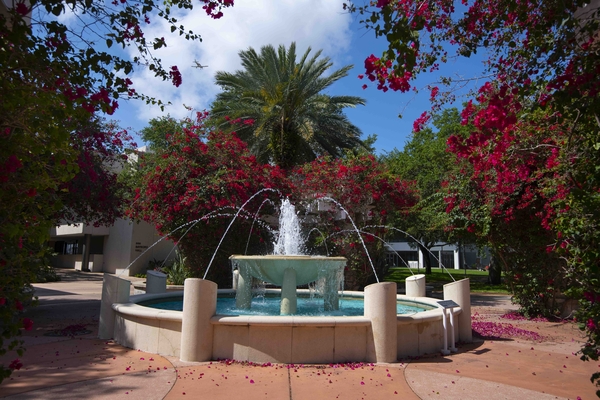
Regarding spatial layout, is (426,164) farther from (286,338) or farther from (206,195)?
(286,338)

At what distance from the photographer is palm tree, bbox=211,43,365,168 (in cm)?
1806

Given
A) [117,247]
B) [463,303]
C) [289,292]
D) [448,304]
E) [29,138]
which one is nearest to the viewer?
[29,138]

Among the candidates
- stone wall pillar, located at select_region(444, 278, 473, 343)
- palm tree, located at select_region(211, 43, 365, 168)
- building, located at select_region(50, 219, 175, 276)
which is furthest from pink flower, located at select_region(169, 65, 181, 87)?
building, located at select_region(50, 219, 175, 276)

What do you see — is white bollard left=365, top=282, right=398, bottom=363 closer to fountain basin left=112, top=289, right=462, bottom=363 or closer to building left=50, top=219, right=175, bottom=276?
fountain basin left=112, top=289, right=462, bottom=363

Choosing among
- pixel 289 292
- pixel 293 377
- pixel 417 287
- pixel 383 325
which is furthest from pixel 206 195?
pixel 293 377

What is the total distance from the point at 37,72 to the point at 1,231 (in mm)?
1181

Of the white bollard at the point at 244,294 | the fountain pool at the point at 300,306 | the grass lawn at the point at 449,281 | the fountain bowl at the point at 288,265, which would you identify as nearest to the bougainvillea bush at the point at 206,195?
the fountain pool at the point at 300,306

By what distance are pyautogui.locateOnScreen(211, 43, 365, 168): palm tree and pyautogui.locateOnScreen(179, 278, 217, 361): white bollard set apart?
12101mm

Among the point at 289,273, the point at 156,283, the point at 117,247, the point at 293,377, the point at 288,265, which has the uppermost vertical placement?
the point at 117,247

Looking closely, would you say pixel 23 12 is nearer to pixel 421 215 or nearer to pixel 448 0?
pixel 448 0

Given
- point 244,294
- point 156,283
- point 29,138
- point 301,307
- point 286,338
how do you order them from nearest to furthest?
point 29,138
point 286,338
point 244,294
point 301,307
point 156,283

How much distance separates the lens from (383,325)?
19.0ft

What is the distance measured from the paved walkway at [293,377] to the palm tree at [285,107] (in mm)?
12239

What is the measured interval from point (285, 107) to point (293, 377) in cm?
1425
